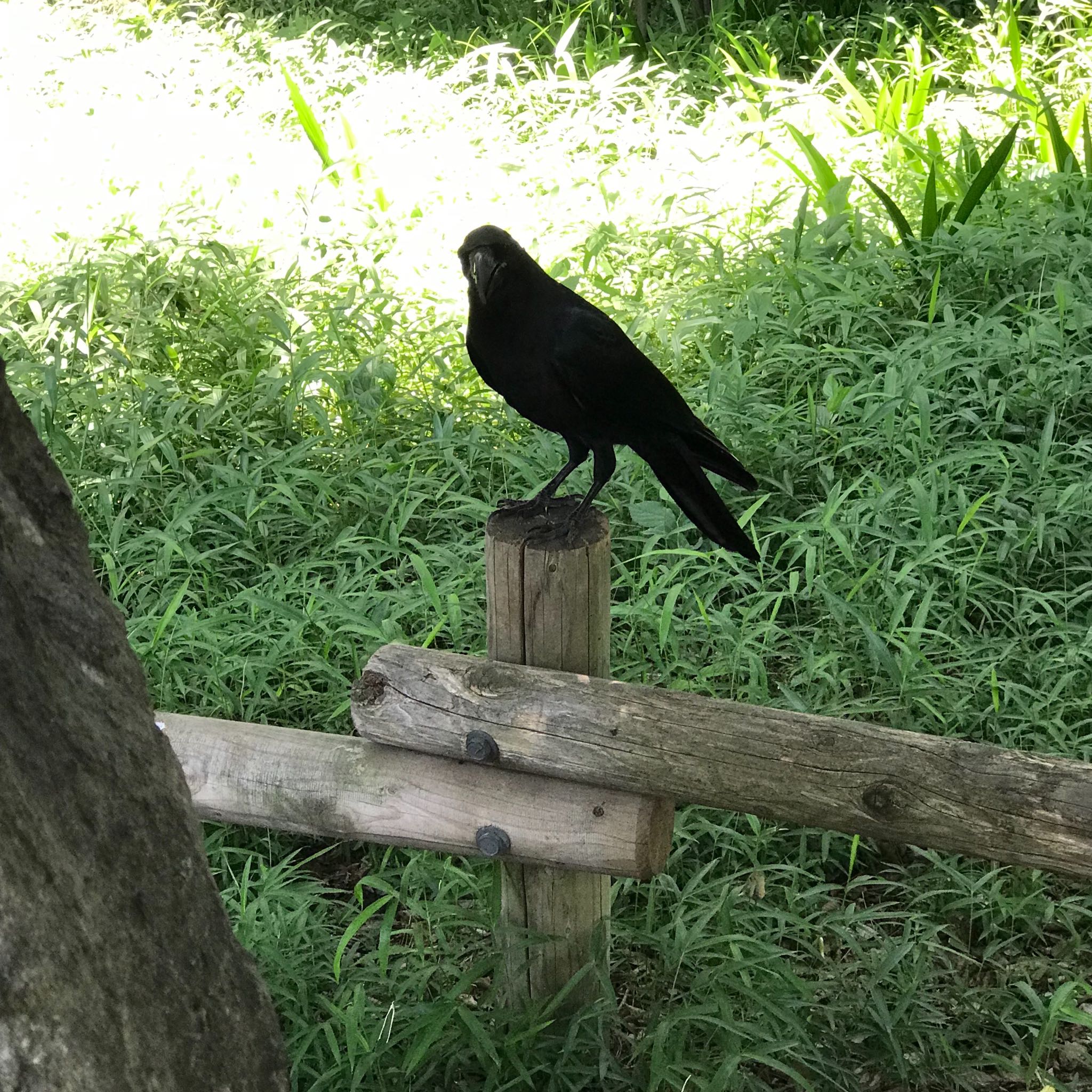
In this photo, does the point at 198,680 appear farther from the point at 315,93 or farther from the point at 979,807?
the point at 315,93

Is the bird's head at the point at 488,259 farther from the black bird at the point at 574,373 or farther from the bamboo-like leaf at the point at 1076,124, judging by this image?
the bamboo-like leaf at the point at 1076,124

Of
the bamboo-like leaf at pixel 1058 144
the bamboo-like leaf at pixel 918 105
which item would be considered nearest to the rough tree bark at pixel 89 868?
the bamboo-like leaf at pixel 1058 144

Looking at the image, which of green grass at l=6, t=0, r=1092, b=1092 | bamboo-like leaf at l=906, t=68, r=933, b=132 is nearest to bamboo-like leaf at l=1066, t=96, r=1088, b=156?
green grass at l=6, t=0, r=1092, b=1092

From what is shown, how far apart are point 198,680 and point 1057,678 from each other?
1.93 metres

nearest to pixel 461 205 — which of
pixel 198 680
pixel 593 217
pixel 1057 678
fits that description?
pixel 593 217

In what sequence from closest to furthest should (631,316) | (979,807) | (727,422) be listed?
(979,807)
(727,422)
(631,316)

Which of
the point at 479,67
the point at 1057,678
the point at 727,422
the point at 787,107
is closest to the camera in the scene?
the point at 1057,678

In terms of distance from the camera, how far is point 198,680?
9.59ft

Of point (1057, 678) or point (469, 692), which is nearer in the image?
point (469, 692)

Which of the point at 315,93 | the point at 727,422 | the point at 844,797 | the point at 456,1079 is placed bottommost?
the point at 456,1079

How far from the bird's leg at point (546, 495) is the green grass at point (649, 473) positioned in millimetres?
425

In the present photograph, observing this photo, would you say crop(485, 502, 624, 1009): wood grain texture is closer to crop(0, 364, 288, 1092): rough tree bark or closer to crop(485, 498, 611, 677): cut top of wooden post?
crop(485, 498, 611, 677): cut top of wooden post

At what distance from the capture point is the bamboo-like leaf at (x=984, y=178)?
452 centimetres

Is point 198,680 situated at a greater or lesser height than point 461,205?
lesser
